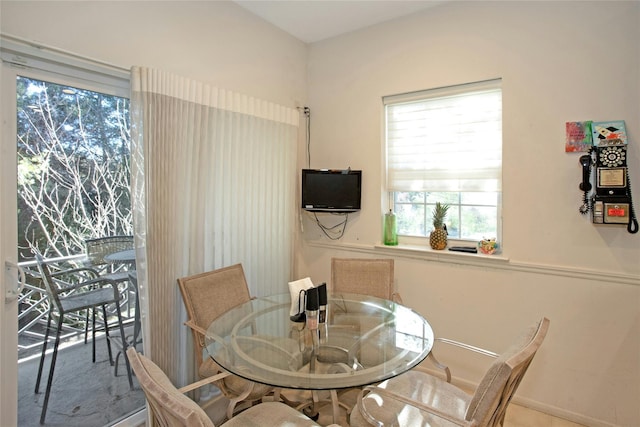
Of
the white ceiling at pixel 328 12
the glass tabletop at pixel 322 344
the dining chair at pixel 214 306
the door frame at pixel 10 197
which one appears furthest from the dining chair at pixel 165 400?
the white ceiling at pixel 328 12

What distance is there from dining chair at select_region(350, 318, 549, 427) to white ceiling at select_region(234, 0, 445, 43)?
252 cm

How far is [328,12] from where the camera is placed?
2.93 metres

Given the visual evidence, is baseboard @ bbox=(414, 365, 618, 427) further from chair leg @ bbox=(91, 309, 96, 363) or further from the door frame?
the door frame

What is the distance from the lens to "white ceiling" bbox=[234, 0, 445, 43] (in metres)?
2.79

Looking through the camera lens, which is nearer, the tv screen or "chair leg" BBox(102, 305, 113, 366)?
"chair leg" BBox(102, 305, 113, 366)

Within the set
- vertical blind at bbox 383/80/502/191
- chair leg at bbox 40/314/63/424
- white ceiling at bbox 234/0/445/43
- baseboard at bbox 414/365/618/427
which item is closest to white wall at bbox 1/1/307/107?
white ceiling at bbox 234/0/445/43

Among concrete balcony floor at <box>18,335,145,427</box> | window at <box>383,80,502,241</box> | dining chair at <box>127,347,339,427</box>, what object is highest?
window at <box>383,80,502,241</box>

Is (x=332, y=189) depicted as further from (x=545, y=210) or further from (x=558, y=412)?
(x=558, y=412)

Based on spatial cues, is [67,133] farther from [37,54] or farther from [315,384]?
[315,384]

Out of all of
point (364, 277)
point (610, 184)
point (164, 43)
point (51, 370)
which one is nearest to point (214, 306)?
point (51, 370)

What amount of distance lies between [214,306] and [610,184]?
2.63 meters

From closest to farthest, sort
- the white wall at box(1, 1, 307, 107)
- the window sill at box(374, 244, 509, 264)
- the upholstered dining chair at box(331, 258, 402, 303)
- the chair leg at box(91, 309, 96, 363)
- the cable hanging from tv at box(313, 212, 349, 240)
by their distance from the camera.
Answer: the white wall at box(1, 1, 307, 107) → the chair leg at box(91, 309, 96, 363) → the window sill at box(374, 244, 509, 264) → the upholstered dining chair at box(331, 258, 402, 303) → the cable hanging from tv at box(313, 212, 349, 240)

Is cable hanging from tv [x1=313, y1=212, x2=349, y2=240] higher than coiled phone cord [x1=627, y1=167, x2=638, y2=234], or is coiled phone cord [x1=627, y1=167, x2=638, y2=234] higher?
coiled phone cord [x1=627, y1=167, x2=638, y2=234]

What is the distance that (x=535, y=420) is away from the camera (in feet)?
7.75
